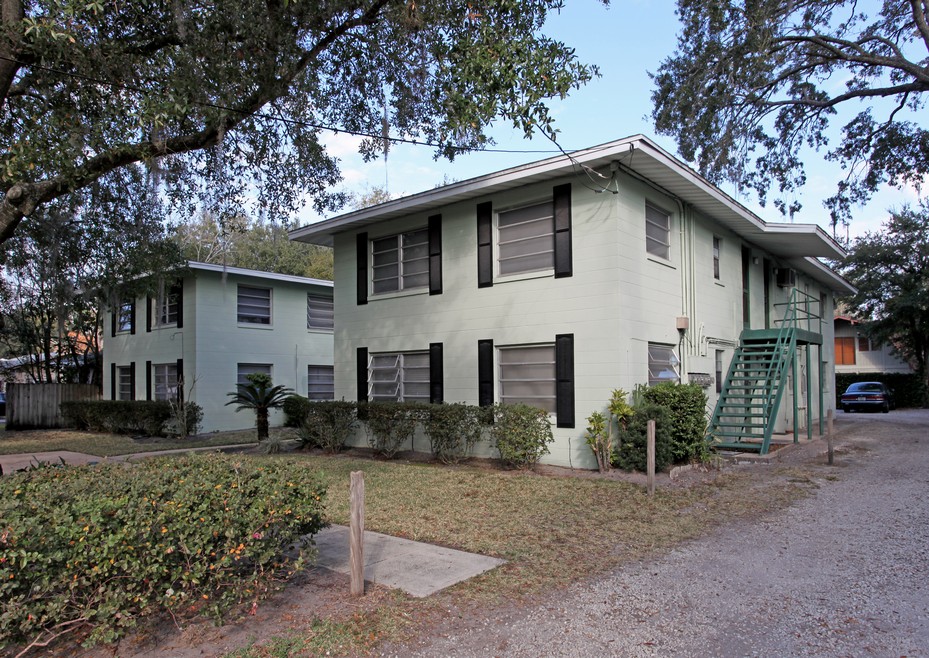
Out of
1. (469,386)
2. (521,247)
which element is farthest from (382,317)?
(521,247)

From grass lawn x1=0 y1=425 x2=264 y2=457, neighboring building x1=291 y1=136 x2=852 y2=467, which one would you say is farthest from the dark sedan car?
grass lawn x1=0 y1=425 x2=264 y2=457

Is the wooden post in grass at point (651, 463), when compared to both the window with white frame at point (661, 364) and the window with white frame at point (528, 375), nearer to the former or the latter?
the window with white frame at point (528, 375)

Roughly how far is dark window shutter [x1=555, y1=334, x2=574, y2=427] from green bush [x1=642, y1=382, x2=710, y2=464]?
4.17ft

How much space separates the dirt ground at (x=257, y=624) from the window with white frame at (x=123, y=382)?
20.0 meters

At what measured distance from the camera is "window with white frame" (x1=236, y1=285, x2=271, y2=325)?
786 inches

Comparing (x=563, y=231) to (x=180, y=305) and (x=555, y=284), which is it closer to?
(x=555, y=284)

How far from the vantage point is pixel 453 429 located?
11672 millimetres

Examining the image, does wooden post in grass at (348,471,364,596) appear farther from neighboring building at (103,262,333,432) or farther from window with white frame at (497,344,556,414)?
neighboring building at (103,262,333,432)

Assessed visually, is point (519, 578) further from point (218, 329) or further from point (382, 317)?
point (218, 329)

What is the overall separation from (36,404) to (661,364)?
71.7 ft

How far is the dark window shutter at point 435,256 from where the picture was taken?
13219 mm

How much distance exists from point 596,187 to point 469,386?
14.9ft

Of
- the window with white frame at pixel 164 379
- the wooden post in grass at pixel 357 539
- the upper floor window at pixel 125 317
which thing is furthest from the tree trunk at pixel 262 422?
the wooden post in grass at pixel 357 539

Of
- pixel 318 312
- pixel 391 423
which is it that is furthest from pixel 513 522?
pixel 318 312
